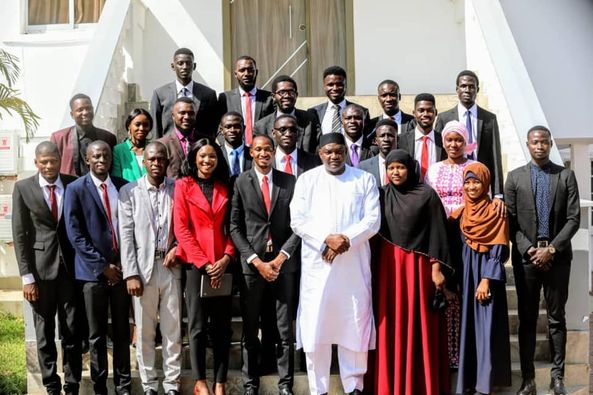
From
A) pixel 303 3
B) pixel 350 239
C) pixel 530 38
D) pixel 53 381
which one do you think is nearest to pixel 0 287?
pixel 53 381

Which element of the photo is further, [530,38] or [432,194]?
[530,38]

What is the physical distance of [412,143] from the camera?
6738 millimetres

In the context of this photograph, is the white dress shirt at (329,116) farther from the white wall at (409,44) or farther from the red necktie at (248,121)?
the white wall at (409,44)

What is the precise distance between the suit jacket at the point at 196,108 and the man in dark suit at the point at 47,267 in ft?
4.61

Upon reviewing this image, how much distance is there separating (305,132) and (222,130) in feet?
2.64

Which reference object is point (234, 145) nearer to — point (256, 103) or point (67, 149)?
point (256, 103)

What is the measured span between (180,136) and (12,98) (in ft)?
15.0

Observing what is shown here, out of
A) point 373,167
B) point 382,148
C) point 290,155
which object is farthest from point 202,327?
point 382,148

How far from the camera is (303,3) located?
11227 millimetres

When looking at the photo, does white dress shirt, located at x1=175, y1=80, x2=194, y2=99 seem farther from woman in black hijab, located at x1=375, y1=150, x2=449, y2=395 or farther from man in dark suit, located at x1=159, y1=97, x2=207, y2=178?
woman in black hijab, located at x1=375, y1=150, x2=449, y2=395

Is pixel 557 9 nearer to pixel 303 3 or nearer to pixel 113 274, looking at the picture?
pixel 303 3

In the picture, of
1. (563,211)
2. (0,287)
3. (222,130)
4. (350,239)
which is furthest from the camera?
(0,287)

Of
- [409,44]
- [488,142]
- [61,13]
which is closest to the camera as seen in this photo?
[488,142]

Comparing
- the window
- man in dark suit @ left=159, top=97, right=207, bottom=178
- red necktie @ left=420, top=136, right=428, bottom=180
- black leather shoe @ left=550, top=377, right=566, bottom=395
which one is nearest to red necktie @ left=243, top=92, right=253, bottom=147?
man in dark suit @ left=159, top=97, right=207, bottom=178
